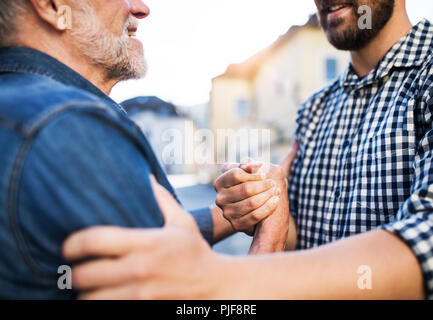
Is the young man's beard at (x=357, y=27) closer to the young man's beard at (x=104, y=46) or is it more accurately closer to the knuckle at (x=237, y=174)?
the knuckle at (x=237, y=174)

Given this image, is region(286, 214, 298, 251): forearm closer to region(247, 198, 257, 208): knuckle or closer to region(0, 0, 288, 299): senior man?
region(247, 198, 257, 208): knuckle

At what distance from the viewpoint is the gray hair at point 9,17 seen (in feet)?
4.43

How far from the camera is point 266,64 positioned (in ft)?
64.7

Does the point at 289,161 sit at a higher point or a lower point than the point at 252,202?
higher

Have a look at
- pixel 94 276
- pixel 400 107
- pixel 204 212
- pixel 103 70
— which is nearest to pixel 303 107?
pixel 400 107

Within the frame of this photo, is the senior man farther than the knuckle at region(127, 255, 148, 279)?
Yes

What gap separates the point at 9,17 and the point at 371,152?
1.92m

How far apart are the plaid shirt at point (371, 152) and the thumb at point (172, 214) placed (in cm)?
65

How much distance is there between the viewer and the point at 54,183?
0.72m

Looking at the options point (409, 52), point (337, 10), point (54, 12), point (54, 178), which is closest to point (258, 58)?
point (337, 10)

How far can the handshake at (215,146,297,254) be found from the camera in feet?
5.43

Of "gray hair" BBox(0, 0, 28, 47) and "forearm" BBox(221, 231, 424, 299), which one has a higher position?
"gray hair" BBox(0, 0, 28, 47)

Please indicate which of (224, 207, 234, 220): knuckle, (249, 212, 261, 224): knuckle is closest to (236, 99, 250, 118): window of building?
(224, 207, 234, 220): knuckle

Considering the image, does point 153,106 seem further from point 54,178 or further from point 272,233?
point 54,178
